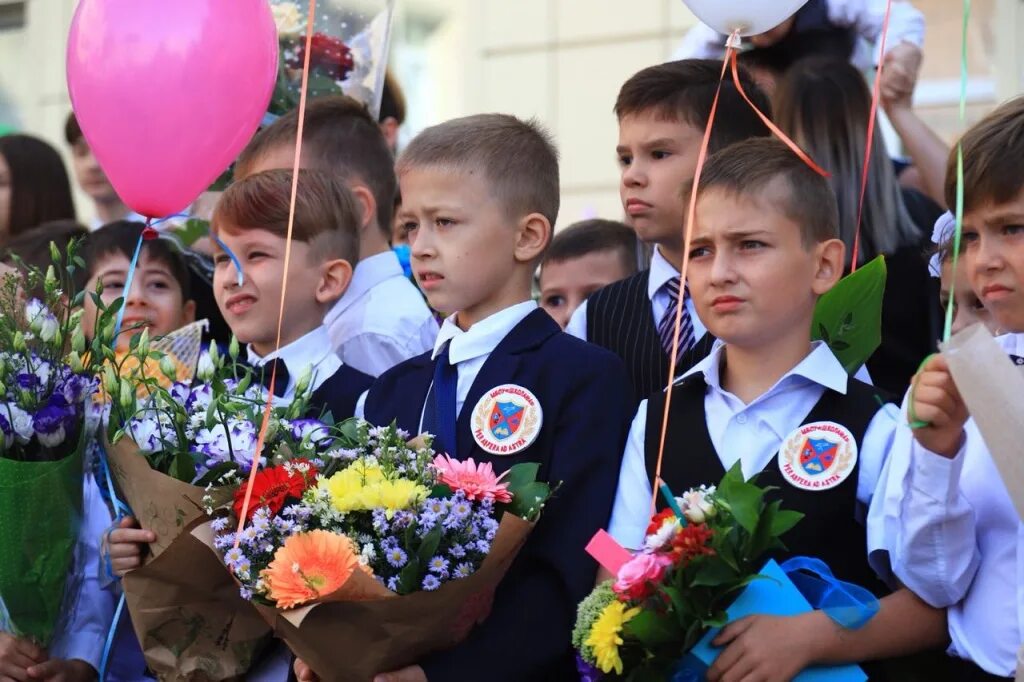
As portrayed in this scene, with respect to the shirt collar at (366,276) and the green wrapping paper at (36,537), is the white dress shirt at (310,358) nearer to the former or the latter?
the shirt collar at (366,276)

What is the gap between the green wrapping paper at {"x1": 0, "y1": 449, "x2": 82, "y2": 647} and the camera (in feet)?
11.7

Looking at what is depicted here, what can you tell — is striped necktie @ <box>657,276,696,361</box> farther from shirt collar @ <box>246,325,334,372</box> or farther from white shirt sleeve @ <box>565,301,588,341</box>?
shirt collar @ <box>246,325,334,372</box>

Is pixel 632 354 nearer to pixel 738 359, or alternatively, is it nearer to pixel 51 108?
pixel 738 359

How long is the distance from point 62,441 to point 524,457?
107cm

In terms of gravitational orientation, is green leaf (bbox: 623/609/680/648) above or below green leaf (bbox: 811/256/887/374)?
below

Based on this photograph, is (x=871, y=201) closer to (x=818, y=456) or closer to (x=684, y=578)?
(x=818, y=456)

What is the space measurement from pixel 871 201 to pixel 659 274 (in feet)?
3.10

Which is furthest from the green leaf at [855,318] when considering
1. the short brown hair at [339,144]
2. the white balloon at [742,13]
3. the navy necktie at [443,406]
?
the short brown hair at [339,144]

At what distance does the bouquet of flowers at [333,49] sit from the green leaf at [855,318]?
2.14 m

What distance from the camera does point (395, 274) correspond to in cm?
489

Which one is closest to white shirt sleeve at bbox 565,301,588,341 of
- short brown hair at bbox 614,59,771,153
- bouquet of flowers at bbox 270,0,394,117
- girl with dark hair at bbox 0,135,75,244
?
short brown hair at bbox 614,59,771,153

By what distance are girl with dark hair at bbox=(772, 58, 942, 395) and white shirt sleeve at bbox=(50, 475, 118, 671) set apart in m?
2.23

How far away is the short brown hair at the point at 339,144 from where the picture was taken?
5.04 meters

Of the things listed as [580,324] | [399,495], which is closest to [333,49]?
[580,324]
